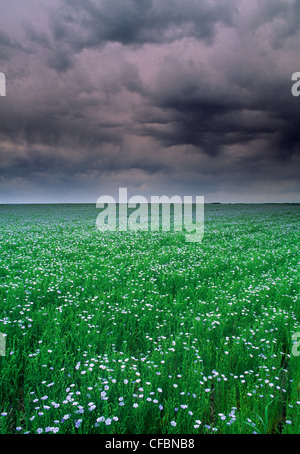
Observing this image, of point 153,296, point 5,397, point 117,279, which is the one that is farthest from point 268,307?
point 5,397

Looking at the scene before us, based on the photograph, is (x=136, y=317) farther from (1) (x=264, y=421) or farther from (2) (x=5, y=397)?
(1) (x=264, y=421)

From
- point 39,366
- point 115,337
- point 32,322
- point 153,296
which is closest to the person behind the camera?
point 39,366

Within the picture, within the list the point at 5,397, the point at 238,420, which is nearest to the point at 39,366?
the point at 5,397

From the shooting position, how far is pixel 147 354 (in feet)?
15.4

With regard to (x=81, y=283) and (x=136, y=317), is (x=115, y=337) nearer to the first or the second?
(x=136, y=317)

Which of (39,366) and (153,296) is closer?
(39,366)

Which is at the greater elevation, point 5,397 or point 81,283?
point 81,283

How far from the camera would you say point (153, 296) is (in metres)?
7.38

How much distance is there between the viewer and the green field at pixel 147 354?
129 inches

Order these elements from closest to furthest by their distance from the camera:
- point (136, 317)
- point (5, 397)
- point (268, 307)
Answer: point (5, 397)
point (136, 317)
point (268, 307)

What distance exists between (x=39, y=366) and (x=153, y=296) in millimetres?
3680

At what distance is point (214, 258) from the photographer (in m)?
12.6

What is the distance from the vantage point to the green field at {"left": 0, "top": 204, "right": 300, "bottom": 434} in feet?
10.7

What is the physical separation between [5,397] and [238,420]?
123 inches
